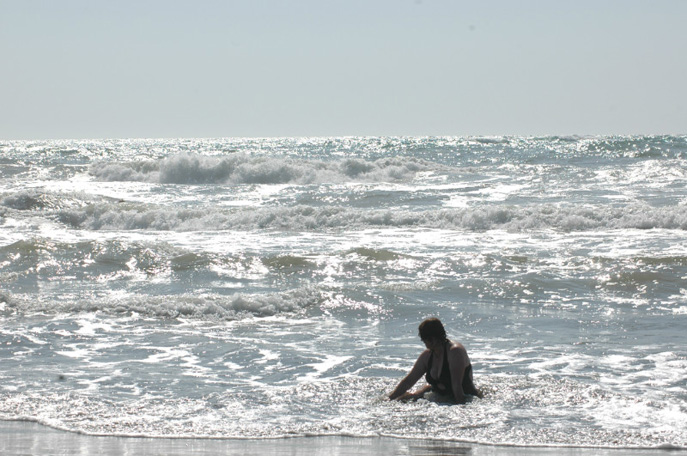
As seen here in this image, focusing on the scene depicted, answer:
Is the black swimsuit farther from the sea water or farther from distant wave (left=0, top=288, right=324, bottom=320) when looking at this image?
distant wave (left=0, top=288, right=324, bottom=320)

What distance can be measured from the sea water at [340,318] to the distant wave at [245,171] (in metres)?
11.7

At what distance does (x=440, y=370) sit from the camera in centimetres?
626

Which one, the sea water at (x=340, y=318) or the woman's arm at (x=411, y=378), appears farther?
the woman's arm at (x=411, y=378)

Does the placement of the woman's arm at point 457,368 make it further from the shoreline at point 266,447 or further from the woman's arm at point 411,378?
the shoreline at point 266,447

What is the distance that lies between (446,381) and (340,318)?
12.2 ft

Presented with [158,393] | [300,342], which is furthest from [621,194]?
[158,393]

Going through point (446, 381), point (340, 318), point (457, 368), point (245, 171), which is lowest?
point (340, 318)

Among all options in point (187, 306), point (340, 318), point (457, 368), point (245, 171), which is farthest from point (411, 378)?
point (245, 171)

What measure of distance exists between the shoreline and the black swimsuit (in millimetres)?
1006

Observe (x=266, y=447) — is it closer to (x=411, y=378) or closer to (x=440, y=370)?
(x=411, y=378)

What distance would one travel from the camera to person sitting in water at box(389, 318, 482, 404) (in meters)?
6.14

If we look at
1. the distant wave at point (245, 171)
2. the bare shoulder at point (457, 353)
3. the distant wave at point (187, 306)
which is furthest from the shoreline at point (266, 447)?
the distant wave at point (245, 171)

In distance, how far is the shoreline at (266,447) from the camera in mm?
5012

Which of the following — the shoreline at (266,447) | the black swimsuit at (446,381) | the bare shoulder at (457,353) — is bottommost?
the shoreline at (266,447)
